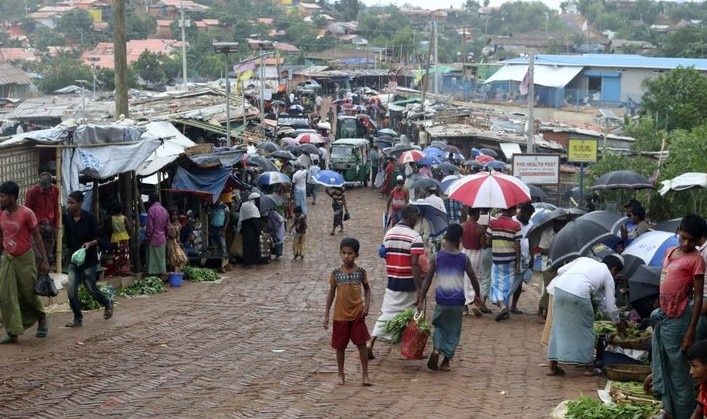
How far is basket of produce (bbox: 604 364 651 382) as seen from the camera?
895 centimetres

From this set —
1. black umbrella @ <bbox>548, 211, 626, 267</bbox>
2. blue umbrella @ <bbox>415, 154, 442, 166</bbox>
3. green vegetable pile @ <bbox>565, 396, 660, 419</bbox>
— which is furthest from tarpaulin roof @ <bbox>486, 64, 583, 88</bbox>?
green vegetable pile @ <bbox>565, 396, 660, 419</bbox>

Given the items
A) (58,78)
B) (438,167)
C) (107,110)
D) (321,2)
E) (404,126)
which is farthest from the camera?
(321,2)

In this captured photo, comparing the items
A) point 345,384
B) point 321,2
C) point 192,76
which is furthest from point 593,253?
point 321,2

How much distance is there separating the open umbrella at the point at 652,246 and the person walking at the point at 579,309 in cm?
131

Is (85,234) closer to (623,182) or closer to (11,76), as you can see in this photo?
(623,182)

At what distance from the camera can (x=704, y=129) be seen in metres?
20.4

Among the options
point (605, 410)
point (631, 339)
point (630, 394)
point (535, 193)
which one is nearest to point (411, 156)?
point (535, 193)

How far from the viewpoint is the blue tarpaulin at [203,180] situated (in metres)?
16.8

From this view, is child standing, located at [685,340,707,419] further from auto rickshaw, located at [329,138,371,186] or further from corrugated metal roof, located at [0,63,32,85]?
corrugated metal roof, located at [0,63,32,85]

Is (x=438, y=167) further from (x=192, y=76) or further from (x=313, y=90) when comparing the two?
(x=192, y=76)

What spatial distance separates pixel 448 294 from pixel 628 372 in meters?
1.75

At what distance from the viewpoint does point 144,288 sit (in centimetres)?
1456

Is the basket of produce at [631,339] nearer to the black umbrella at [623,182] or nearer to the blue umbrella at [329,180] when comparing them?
the black umbrella at [623,182]

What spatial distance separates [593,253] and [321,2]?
171 m
